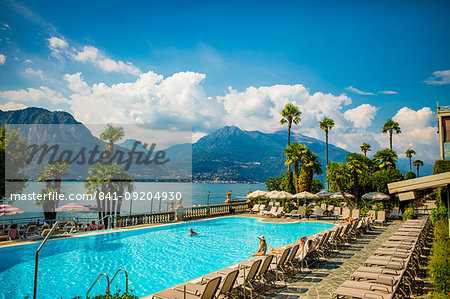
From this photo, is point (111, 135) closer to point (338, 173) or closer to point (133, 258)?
point (133, 258)

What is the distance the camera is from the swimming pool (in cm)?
880

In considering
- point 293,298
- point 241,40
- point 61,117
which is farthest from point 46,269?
point 61,117

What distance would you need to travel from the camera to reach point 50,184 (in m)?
22.3

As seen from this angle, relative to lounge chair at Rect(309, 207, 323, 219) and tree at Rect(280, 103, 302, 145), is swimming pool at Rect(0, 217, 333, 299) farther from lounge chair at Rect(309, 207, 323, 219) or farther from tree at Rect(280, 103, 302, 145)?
tree at Rect(280, 103, 302, 145)

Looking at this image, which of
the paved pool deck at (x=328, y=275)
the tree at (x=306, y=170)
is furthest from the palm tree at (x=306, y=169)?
the paved pool deck at (x=328, y=275)

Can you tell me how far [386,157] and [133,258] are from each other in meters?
41.6

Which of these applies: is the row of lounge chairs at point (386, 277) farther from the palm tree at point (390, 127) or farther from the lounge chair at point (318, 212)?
the palm tree at point (390, 127)

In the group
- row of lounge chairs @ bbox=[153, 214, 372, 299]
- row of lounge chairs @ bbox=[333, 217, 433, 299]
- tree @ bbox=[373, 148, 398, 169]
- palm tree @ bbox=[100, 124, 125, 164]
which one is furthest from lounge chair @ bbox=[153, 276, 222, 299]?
tree @ bbox=[373, 148, 398, 169]

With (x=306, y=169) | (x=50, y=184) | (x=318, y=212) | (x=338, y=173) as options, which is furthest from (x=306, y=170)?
(x=50, y=184)

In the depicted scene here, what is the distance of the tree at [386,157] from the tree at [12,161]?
43.9 m

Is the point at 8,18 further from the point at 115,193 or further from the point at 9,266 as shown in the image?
the point at 9,266

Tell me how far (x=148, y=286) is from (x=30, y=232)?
12339mm

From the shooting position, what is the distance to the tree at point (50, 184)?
21750mm

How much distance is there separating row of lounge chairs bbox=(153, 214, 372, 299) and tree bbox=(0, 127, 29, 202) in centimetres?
1851
